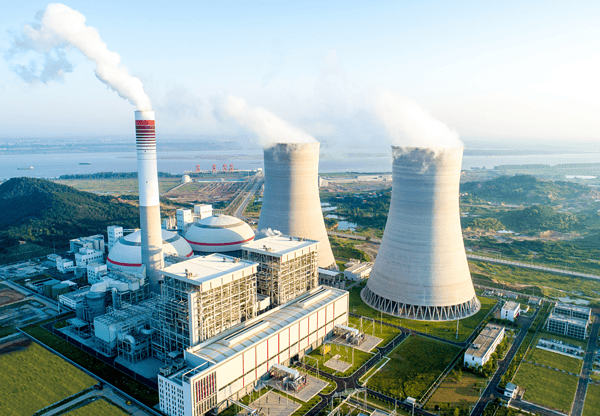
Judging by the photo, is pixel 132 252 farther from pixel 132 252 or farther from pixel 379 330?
pixel 379 330

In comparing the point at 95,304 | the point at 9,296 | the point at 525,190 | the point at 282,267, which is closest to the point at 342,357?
the point at 282,267

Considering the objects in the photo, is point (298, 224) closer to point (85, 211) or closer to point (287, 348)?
point (287, 348)

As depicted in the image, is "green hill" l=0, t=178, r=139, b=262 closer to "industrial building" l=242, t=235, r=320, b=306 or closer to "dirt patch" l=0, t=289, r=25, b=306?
"dirt patch" l=0, t=289, r=25, b=306


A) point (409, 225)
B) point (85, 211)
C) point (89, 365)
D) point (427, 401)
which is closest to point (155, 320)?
point (89, 365)

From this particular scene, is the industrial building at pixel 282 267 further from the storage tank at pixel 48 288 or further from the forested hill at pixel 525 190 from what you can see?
the forested hill at pixel 525 190

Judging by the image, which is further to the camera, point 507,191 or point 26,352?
point 507,191

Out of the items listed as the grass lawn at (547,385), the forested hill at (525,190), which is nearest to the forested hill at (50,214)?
the grass lawn at (547,385)
